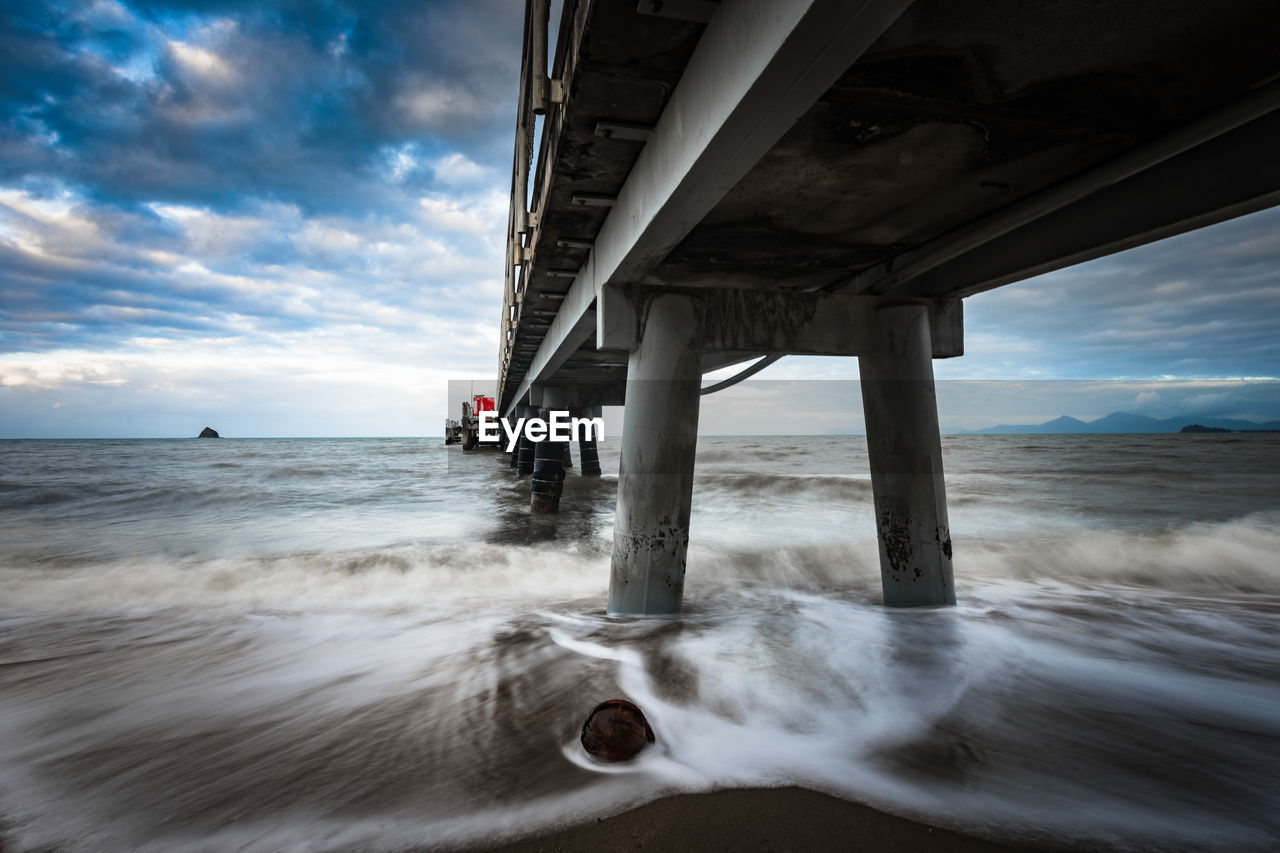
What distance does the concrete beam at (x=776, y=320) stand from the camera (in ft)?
17.8

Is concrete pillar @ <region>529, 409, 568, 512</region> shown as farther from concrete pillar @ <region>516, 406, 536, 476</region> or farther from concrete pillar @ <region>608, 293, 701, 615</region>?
concrete pillar @ <region>608, 293, 701, 615</region>

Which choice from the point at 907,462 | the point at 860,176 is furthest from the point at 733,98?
the point at 907,462

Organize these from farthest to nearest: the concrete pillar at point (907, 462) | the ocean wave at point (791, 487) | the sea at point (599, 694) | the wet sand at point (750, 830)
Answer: the ocean wave at point (791, 487), the concrete pillar at point (907, 462), the sea at point (599, 694), the wet sand at point (750, 830)

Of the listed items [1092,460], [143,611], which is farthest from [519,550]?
[1092,460]

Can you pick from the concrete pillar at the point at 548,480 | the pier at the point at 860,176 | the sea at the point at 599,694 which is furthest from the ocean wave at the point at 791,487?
the pier at the point at 860,176

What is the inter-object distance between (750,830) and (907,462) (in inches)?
171

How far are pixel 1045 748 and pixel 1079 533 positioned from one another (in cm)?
1236

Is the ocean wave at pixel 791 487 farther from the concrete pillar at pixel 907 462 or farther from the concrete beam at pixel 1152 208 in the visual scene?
the concrete beam at pixel 1152 208

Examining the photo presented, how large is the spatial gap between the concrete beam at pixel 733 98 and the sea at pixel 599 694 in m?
2.95

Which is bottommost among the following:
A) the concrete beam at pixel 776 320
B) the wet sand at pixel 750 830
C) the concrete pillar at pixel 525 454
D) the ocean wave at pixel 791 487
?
the ocean wave at pixel 791 487

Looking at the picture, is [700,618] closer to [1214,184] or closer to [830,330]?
[830,330]

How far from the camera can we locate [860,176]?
414cm

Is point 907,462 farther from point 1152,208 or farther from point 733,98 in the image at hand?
point 733,98

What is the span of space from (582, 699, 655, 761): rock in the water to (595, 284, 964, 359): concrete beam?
3.48 meters
